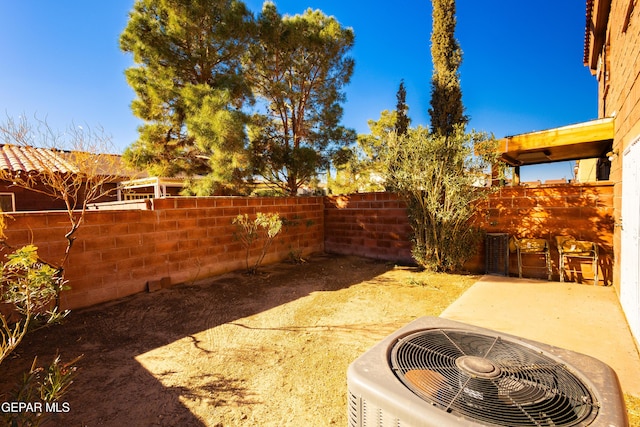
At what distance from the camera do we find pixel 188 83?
6594 millimetres

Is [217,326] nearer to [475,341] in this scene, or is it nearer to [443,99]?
[475,341]

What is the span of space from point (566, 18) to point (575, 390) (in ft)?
41.1

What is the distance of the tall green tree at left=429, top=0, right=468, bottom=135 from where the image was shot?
10.9 metres

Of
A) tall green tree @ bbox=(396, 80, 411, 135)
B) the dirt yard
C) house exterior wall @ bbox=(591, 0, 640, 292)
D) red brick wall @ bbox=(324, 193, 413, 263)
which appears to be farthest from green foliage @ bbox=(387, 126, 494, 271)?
tall green tree @ bbox=(396, 80, 411, 135)

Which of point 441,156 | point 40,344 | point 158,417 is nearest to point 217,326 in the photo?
point 158,417

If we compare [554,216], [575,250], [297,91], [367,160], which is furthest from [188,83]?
[575,250]

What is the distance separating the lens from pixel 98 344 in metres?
3.18

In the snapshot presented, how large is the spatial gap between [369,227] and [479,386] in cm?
646

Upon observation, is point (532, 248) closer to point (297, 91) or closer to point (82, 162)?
point (297, 91)

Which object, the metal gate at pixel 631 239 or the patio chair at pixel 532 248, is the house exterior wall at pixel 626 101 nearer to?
the metal gate at pixel 631 239

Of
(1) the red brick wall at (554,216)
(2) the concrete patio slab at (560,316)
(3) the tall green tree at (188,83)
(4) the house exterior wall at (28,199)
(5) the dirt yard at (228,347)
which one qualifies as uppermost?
(3) the tall green tree at (188,83)

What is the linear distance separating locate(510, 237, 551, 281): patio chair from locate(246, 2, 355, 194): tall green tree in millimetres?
5139

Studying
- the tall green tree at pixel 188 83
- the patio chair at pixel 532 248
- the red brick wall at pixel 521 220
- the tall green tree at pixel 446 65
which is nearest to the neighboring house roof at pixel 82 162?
the tall green tree at pixel 188 83

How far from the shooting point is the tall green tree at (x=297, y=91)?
7898 millimetres
